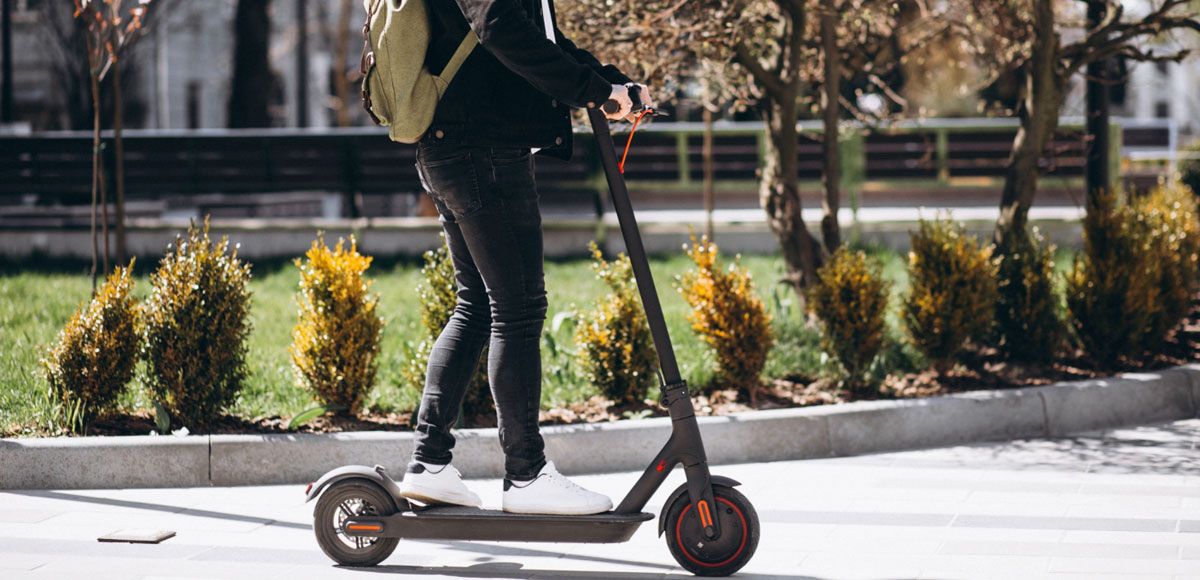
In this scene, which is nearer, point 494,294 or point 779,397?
point 494,294

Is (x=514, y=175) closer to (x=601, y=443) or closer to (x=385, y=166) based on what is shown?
(x=601, y=443)

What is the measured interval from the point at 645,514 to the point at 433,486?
2.05 feet

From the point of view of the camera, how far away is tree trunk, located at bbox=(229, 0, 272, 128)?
1783 cm

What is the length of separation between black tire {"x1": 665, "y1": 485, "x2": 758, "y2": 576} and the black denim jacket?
42.5 inches

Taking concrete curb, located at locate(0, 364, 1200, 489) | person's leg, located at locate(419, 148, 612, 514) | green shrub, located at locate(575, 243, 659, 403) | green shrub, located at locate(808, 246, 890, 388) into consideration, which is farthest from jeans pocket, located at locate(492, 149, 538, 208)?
green shrub, located at locate(808, 246, 890, 388)

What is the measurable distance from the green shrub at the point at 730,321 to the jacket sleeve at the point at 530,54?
7.53ft

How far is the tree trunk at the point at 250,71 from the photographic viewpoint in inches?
702

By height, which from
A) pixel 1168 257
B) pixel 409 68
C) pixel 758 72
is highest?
pixel 758 72

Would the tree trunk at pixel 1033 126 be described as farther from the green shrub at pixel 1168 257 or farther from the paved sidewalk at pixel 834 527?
the paved sidewalk at pixel 834 527

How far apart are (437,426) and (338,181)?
9411 millimetres

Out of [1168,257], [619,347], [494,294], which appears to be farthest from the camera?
[1168,257]

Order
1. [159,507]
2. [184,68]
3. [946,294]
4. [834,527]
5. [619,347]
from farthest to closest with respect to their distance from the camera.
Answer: [184,68] < [946,294] < [619,347] < [159,507] < [834,527]

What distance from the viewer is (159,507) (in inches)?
187

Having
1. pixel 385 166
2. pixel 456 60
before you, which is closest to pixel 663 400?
pixel 456 60
